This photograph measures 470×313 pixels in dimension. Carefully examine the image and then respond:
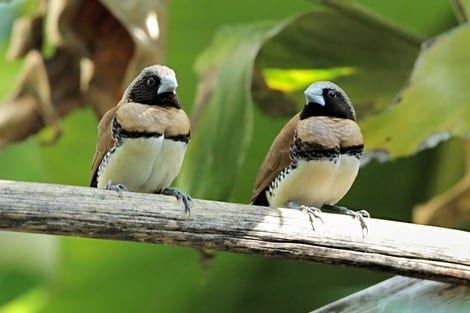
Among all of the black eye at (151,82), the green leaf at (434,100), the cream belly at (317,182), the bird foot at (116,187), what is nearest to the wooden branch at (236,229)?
the bird foot at (116,187)

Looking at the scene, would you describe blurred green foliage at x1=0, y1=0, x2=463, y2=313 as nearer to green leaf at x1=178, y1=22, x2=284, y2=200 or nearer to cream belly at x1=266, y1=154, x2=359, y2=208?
green leaf at x1=178, y1=22, x2=284, y2=200

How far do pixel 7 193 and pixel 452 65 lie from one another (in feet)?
2.77

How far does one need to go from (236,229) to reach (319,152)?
0.26 m

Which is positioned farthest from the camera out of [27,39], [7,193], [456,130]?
[27,39]

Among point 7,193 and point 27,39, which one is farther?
point 27,39

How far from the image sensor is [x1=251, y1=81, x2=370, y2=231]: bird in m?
1.42

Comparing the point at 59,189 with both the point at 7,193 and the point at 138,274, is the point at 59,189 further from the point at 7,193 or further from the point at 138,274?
the point at 138,274

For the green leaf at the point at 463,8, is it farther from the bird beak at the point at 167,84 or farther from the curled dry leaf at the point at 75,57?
the bird beak at the point at 167,84

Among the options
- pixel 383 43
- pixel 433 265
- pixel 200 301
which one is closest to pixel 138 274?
pixel 200 301

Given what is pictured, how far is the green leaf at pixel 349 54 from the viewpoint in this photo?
76.1 inches

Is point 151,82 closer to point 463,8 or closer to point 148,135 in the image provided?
point 148,135

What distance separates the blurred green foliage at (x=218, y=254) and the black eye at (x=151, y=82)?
56cm

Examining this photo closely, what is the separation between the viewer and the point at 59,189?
1162 millimetres

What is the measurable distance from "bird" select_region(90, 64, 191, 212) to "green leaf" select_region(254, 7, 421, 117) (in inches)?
23.5
